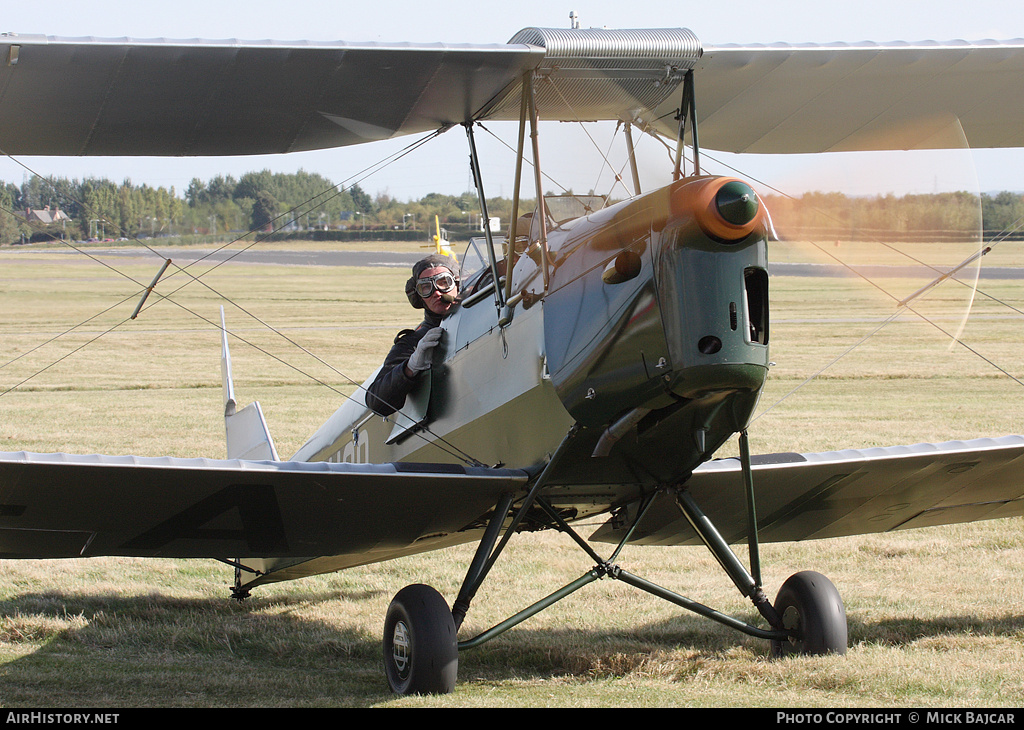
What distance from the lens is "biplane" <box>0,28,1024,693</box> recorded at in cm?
419

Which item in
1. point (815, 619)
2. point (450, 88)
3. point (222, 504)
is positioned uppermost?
point (450, 88)

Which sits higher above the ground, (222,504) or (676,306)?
(676,306)

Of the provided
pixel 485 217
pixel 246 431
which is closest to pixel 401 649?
pixel 485 217

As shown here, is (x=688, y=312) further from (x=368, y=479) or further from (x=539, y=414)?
(x=368, y=479)

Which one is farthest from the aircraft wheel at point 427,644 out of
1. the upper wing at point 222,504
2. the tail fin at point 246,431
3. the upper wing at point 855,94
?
the upper wing at point 855,94

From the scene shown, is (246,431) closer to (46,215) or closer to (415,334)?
(46,215)

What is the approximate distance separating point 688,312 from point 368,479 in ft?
5.43

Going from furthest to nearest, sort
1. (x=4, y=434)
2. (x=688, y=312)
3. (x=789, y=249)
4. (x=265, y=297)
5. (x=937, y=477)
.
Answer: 1. (x=265, y=297)
2. (x=4, y=434)
3. (x=937, y=477)
4. (x=789, y=249)
5. (x=688, y=312)

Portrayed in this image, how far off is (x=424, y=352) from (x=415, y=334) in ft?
1.48

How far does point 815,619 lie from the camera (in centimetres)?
520

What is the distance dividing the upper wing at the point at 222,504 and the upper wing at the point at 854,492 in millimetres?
1161

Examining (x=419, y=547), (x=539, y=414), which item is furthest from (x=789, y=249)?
(x=419, y=547)

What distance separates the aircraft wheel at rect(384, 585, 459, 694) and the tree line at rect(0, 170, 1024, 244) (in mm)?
1910

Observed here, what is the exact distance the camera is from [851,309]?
3072 cm
